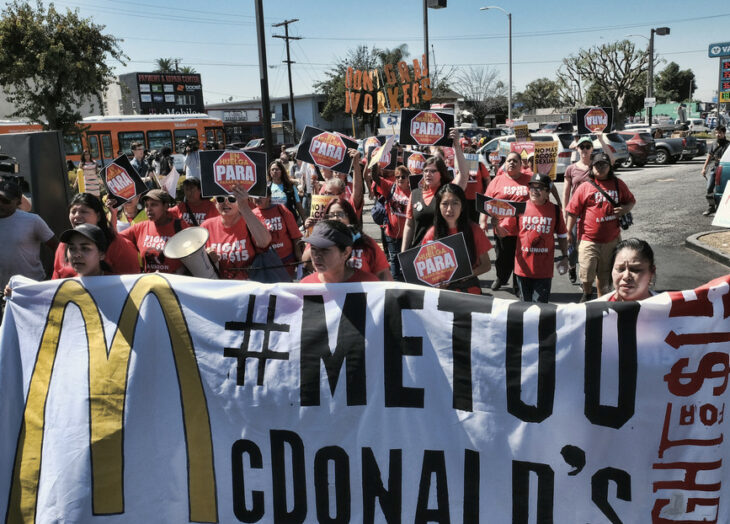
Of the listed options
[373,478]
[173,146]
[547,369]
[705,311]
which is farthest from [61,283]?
[173,146]

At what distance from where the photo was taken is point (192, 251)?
399cm

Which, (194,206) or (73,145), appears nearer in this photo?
(194,206)

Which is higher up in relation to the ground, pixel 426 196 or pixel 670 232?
pixel 426 196

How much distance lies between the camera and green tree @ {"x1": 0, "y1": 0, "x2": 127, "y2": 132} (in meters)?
20.9

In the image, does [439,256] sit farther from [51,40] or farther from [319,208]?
[51,40]

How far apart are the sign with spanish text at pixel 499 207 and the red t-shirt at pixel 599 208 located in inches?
39.7

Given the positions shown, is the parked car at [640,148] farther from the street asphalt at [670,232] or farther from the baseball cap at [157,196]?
the baseball cap at [157,196]

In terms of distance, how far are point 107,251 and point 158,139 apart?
26.2 meters

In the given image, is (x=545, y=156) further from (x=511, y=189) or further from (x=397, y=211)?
(x=397, y=211)

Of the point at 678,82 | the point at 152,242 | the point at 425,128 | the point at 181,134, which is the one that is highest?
the point at 678,82

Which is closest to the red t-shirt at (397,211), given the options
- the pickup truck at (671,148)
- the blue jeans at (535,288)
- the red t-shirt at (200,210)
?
the blue jeans at (535,288)

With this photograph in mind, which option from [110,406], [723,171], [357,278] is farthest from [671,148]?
[110,406]

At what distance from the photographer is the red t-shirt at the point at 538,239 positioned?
5680 mm

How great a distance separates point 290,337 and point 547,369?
47.1 inches
